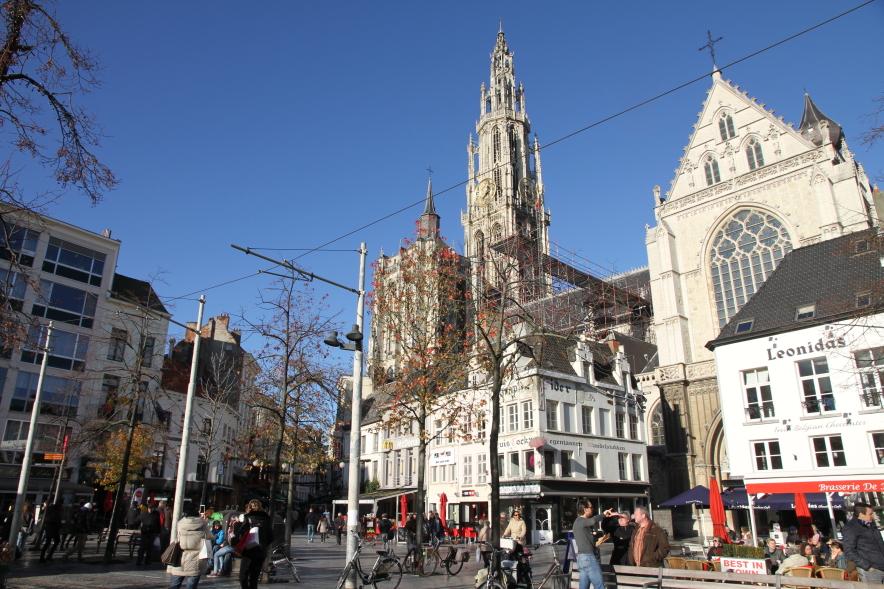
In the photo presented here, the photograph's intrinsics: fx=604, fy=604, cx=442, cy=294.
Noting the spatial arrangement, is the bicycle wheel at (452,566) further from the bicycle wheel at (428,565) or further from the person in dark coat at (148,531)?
the person in dark coat at (148,531)

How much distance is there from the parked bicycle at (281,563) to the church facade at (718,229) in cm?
3005

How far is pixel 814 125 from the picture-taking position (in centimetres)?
4559

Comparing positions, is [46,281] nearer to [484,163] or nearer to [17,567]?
[17,567]

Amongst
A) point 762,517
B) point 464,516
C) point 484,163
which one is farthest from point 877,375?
point 484,163

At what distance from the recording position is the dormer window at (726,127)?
4344 centimetres

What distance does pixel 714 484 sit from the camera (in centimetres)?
2152

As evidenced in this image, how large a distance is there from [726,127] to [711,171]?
11.1ft

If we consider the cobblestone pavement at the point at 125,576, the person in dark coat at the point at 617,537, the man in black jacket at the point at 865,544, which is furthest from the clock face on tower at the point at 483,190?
the man in black jacket at the point at 865,544

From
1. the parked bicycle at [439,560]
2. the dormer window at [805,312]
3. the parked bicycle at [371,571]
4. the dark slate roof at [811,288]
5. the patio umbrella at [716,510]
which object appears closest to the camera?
the parked bicycle at [371,571]

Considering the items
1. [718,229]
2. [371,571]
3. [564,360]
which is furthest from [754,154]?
[371,571]

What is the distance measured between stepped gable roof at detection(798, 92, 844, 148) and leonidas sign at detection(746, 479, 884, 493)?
27.1m

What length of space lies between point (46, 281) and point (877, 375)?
131ft

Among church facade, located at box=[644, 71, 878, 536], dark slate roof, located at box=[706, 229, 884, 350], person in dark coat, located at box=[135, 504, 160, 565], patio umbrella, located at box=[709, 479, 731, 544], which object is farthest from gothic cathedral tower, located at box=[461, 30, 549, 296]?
person in dark coat, located at box=[135, 504, 160, 565]

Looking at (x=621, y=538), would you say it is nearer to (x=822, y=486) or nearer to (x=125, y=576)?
(x=125, y=576)
